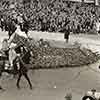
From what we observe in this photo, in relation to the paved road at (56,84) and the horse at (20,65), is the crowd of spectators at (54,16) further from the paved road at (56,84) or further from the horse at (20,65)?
the horse at (20,65)

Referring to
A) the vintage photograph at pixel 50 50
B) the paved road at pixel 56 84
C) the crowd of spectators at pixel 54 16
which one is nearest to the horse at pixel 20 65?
the vintage photograph at pixel 50 50

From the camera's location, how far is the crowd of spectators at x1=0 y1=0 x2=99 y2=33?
26.8 meters

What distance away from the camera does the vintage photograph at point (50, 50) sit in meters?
17.4

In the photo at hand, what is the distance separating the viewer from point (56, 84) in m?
→ 18.1

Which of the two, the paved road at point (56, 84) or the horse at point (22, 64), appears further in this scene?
the horse at point (22, 64)

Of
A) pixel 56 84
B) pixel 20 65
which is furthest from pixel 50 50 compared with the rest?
pixel 20 65

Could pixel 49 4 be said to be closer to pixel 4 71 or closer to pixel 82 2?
pixel 82 2

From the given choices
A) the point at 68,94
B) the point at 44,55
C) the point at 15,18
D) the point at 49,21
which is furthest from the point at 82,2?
the point at 68,94

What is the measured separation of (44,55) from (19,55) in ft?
11.2

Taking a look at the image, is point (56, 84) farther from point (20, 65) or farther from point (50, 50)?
point (50, 50)

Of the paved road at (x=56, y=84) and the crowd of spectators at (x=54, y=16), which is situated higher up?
the crowd of spectators at (x=54, y=16)

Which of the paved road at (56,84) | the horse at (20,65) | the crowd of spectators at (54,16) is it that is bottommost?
the paved road at (56,84)

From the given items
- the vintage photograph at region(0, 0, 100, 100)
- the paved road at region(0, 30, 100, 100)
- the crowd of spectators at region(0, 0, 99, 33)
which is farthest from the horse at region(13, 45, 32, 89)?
the crowd of spectators at region(0, 0, 99, 33)

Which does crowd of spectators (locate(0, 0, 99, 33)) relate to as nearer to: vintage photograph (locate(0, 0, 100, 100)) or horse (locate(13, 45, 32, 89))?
vintage photograph (locate(0, 0, 100, 100))
